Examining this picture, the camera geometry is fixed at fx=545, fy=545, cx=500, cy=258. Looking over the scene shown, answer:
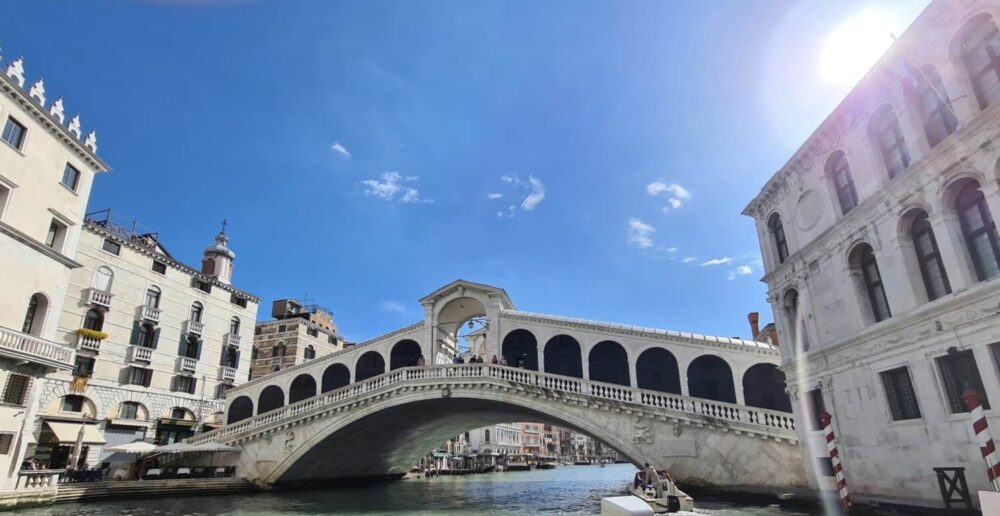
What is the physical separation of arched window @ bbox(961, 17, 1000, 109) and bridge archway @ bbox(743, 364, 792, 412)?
1441cm

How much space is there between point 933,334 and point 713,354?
39.8 feet

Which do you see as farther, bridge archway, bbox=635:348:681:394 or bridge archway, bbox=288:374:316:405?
bridge archway, bbox=288:374:316:405

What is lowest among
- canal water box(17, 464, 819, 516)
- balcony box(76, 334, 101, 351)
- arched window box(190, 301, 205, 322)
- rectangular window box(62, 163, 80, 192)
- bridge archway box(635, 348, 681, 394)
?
canal water box(17, 464, 819, 516)

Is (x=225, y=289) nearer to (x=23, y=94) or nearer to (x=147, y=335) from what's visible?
(x=147, y=335)

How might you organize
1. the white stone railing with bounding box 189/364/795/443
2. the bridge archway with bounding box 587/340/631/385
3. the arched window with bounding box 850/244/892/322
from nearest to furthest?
the arched window with bounding box 850/244/892/322, the white stone railing with bounding box 189/364/795/443, the bridge archway with bounding box 587/340/631/385

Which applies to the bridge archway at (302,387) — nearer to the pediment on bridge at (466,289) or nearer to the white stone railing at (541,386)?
the white stone railing at (541,386)

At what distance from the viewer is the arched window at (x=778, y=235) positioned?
56.8 ft

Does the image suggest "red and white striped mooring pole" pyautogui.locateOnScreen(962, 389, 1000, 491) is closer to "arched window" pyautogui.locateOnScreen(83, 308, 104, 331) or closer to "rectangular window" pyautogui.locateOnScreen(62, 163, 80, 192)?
"rectangular window" pyautogui.locateOnScreen(62, 163, 80, 192)

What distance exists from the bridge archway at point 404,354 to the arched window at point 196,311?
1251 centimetres

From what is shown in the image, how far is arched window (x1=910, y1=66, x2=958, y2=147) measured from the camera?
10953mm

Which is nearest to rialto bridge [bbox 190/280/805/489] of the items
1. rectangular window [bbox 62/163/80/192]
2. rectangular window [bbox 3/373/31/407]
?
rectangular window [bbox 3/373/31/407]

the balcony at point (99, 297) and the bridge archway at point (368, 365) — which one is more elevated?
the balcony at point (99, 297)

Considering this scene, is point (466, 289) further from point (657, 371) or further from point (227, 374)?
point (227, 374)

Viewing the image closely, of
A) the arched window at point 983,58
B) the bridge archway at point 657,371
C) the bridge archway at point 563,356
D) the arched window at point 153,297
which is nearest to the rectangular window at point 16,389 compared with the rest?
the arched window at point 153,297
